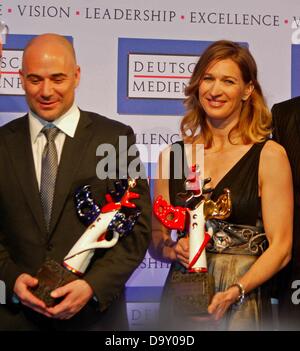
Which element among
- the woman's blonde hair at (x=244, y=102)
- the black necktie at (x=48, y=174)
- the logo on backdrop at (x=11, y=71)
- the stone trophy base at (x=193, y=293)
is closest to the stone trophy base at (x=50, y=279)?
the black necktie at (x=48, y=174)

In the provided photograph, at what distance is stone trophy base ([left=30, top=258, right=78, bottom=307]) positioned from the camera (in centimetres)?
192

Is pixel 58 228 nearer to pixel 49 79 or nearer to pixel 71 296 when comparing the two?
pixel 71 296

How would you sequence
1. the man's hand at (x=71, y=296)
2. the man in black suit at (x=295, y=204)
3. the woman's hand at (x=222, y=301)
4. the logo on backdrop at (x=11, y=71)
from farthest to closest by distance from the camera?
the logo on backdrop at (x=11, y=71)
the man in black suit at (x=295, y=204)
the woman's hand at (x=222, y=301)
the man's hand at (x=71, y=296)

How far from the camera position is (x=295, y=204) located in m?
2.19

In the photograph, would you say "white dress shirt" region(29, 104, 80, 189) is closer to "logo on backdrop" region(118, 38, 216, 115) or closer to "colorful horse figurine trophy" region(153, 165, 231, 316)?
"colorful horse figurine trophy" region(153, 165, 231, 316)

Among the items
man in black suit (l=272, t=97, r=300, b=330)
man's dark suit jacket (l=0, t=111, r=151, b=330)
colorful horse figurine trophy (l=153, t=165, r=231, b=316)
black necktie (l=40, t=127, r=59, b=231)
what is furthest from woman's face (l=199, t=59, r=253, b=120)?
black necktie (l=40, t=127, r=59, b=231)

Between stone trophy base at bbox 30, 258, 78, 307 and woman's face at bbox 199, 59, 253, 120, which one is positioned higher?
woman's face at bbox 199, 59, 253, 120

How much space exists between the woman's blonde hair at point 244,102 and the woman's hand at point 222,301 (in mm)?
470

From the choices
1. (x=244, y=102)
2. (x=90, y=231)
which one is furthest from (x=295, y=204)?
(x=90, y=231)

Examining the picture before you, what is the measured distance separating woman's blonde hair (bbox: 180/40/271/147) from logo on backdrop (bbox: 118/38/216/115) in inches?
8.8

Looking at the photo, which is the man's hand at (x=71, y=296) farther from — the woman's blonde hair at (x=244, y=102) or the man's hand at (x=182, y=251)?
the woman's blonde hair at (x=244, y=102)

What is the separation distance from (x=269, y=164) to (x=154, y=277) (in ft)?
2.01

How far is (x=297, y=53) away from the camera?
2.53m

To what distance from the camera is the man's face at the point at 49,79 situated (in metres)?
2.06
